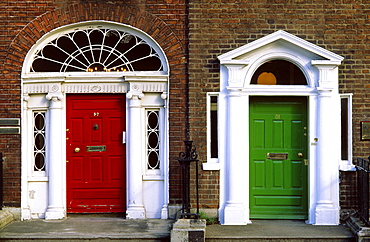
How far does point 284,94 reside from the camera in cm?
909

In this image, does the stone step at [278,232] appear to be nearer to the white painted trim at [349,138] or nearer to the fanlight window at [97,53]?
the white painted trim at [349,138]

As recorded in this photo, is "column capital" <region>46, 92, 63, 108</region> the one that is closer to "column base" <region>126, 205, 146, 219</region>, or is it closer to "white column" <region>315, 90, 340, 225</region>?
"column base" <region>126, 205, 146, 219</region>

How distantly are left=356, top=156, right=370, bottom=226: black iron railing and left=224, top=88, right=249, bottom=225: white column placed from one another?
1.74m

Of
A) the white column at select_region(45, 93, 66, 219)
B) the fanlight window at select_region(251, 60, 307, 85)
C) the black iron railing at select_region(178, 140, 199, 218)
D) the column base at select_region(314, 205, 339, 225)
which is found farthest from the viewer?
the white column at select_region(45, 93, 66, 219)

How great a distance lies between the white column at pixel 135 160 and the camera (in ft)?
30.4

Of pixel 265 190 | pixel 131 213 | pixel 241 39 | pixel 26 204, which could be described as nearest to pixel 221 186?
pixel 265 190

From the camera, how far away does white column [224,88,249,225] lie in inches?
353

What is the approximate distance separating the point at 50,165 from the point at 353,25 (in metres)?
5.28

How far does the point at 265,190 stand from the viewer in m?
9.27

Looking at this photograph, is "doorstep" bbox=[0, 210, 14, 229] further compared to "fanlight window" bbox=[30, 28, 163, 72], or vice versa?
"fanlight window" bbox=[30, 28, 163, 72]

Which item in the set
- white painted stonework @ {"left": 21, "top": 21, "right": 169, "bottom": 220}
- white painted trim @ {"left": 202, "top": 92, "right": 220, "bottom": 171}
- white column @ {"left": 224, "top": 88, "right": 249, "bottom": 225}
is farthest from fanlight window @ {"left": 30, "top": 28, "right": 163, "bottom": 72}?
white column @ {"left": 224, "top": 88, "right": 249, "bottom": 225}

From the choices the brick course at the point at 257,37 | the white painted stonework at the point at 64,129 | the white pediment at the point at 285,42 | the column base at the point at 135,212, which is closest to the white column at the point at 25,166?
the white painted stonework at the point at 64,129

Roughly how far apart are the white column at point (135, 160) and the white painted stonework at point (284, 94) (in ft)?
4.27

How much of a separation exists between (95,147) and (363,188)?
13.8 feet
